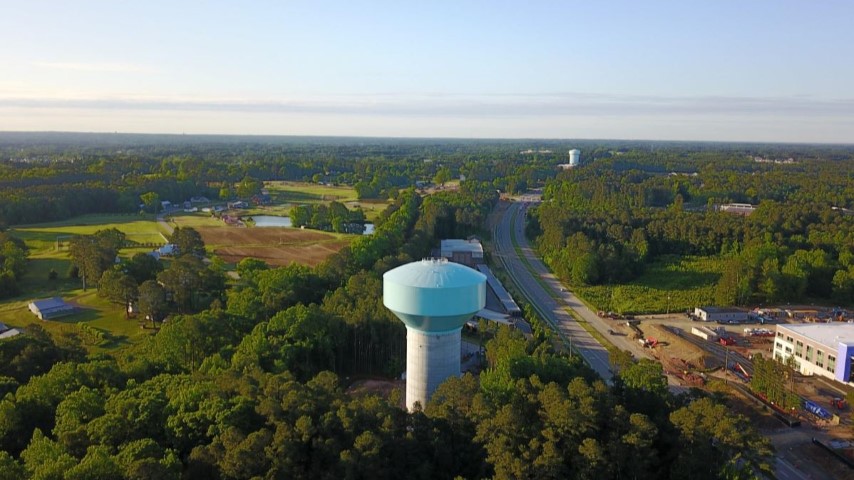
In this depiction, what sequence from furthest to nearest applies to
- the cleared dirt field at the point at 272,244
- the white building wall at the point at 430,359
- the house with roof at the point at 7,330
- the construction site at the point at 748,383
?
the cleared dirt field at the point at 272,244 < the house with roof at the point at 7,330 < the construction site at the point at 748,383 < the white building wall at the point at 430,359

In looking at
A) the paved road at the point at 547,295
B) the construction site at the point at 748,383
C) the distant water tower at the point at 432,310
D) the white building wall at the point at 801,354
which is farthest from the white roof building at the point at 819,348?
the distant water tower at the point at 432,310

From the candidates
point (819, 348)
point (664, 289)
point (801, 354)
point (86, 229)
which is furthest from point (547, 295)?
point (86, 229)

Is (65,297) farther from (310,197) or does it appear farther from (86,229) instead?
(310,197)

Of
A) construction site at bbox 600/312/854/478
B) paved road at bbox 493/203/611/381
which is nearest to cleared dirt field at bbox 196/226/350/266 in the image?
paved road at bbox 493/203/611/381

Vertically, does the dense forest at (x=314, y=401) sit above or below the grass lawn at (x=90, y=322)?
above

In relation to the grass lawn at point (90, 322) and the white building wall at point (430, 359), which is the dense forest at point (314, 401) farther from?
the white building wall at point (430, 359)

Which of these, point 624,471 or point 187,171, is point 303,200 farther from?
point 624,471
